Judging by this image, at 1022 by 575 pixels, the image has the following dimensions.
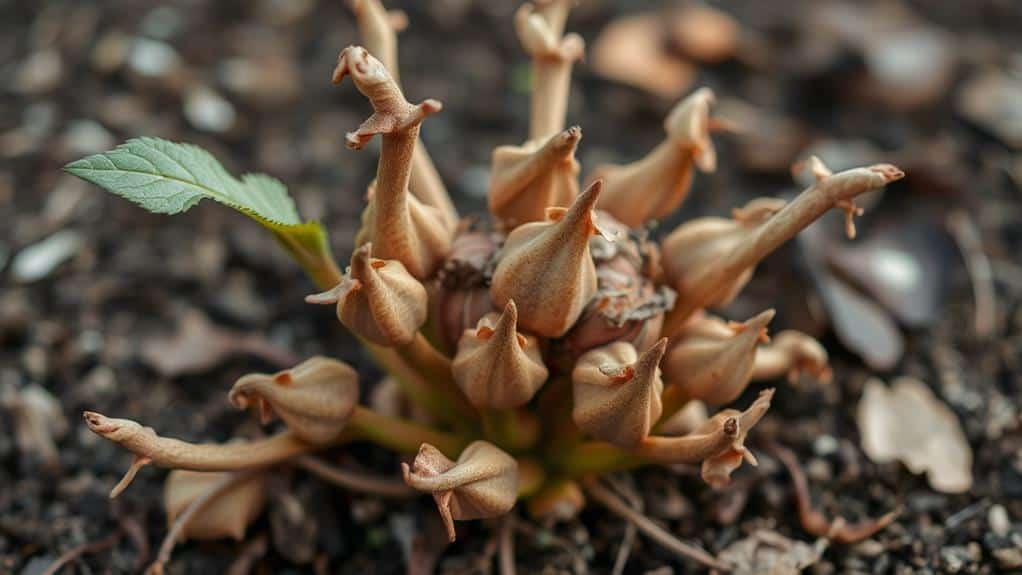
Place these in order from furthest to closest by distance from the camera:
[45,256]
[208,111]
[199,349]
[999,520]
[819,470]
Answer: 1. [208,111]
2. [45,256]
3. [199,349]
4. [819,470]
5. [999,520]

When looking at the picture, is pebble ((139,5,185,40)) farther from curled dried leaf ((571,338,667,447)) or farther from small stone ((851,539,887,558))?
small stone ((851,539,887,558))

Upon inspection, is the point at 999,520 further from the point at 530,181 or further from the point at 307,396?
the point at 307,396

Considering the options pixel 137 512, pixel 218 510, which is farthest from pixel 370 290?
pixel 137 512

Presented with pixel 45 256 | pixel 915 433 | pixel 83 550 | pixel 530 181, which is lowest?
pixel 915 433

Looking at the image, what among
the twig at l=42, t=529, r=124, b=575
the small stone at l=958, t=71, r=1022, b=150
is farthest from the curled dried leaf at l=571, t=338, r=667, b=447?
the small stone at l=958, t=71, r=1022, b=150

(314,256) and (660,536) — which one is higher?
(314,256)

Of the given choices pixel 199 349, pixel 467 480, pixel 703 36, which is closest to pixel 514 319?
pixel 467 480

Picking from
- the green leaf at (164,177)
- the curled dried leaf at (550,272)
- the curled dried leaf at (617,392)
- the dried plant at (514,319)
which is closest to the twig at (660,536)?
the dried plant at (514,319)
